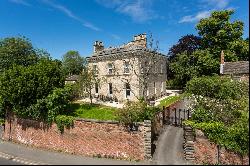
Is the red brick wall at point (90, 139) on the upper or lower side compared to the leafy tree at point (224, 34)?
lower

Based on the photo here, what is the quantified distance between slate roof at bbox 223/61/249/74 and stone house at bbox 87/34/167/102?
9861mm

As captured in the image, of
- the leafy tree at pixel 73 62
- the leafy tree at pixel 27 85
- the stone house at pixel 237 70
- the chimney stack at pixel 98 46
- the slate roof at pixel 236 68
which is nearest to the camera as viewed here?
the stone house at pixel 237 70

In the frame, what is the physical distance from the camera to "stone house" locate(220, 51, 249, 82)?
25.7 m

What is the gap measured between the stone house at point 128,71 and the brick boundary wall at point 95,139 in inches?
472

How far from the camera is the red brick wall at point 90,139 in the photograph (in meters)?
22.8

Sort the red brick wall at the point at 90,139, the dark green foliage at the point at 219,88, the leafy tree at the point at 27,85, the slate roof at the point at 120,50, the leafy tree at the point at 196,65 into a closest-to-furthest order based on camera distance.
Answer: the dark green foliage at the point at 219,88 → the red brick wall at the point at 90,139 → the leafy tree at the point at 27,85 → the slate roof at the point at 120,50 → the leafy tree at the point at 196,65

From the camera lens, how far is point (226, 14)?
3706 cm

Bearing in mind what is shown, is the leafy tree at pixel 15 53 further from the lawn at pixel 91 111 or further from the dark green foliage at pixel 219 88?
the dark green foliage at pixel 219 88

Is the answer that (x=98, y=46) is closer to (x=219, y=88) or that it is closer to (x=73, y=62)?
(x=219, y=88)

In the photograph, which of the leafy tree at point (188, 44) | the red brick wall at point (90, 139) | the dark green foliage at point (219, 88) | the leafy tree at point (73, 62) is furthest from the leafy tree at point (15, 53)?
the leafy tree at point (73, 62)

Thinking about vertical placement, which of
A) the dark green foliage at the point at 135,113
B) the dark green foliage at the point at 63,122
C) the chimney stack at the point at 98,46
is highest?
the chimney stack at the point at 98,46

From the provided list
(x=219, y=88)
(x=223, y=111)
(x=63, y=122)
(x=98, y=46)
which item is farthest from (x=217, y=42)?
(x=63, y=122)

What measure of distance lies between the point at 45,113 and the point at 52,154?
4347 millimetres

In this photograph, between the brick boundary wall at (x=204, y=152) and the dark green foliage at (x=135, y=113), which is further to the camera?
the dark green foliage at (x=135, y=113)
